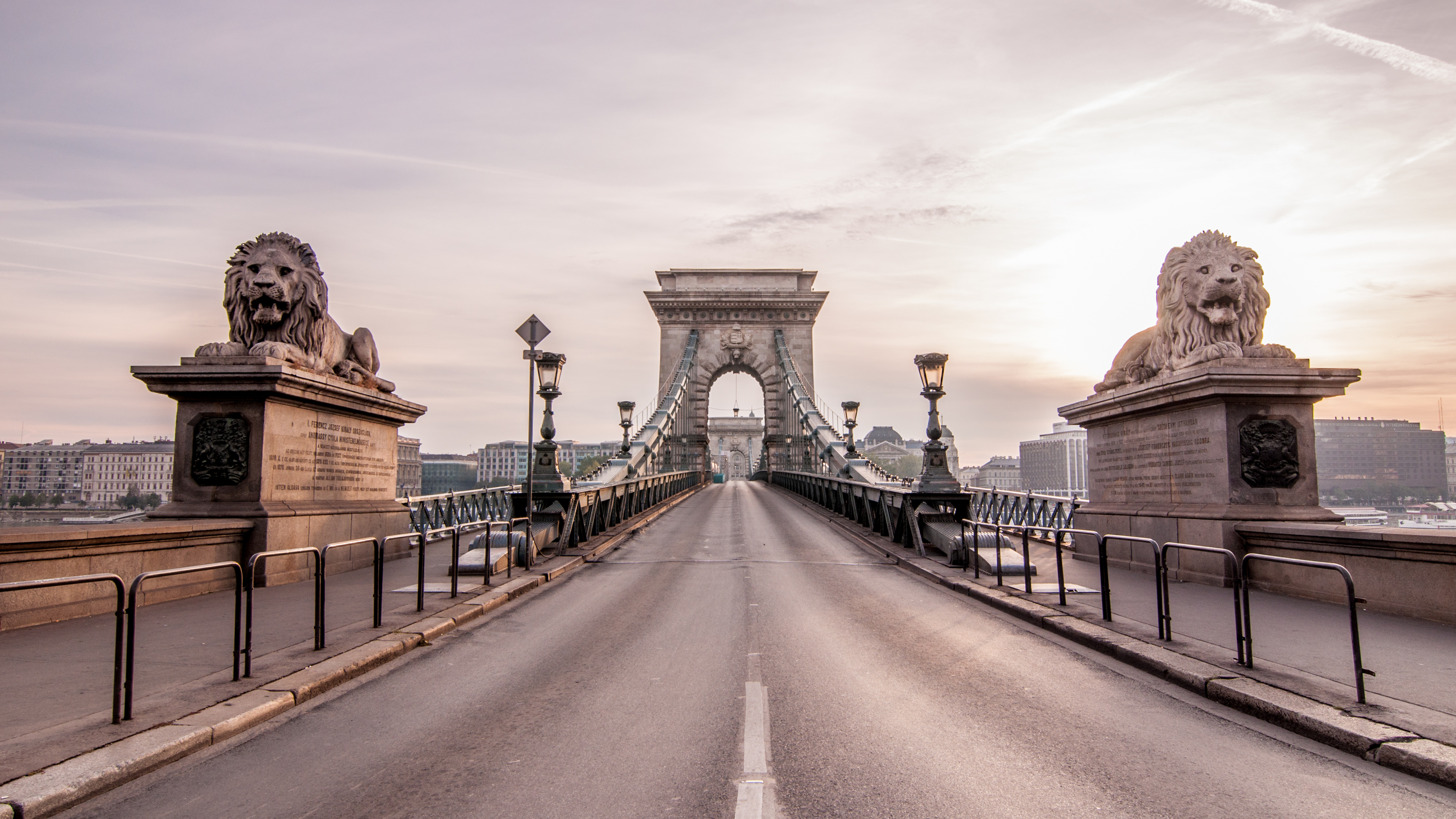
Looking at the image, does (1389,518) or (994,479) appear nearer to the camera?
(1389,518)

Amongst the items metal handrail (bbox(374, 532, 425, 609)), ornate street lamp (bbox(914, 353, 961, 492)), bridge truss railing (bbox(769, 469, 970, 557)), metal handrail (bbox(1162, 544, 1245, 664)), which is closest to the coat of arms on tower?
bridge truss railing (bbox(769, 469, 970, 557))

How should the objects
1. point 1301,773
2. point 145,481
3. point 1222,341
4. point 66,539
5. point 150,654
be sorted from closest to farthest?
point 1301,773 → point 150,654 → point 66,539 → point 1222,341 → point 145,481

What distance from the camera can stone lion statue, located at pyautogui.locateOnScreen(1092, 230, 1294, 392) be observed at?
952cm

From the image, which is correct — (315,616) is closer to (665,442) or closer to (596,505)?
(596,505)

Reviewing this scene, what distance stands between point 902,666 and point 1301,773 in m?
2.61

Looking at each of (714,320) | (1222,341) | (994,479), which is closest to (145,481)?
(714,320)

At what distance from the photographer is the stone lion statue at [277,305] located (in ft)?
32.4

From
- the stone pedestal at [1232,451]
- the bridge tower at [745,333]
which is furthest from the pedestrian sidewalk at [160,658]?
the bridge tower at [745,333]

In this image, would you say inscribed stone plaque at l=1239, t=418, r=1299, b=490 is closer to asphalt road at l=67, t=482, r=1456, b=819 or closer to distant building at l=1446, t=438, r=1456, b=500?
asphalt road at l=67, t=482, r=1456, b=819

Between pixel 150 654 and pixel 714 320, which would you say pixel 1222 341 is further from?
pixel 714 320

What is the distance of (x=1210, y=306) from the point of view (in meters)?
9.75

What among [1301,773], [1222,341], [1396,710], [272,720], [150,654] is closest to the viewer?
[1301,773]

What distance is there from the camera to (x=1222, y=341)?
31.3 ft

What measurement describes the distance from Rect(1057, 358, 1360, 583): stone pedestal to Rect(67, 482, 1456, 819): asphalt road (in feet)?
11.6
